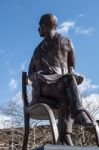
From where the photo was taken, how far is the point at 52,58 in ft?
11.9

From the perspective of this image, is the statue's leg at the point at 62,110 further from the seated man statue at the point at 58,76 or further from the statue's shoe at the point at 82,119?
the statue's shoe at the point at 82,119

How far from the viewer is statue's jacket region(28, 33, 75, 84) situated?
356 centimetres

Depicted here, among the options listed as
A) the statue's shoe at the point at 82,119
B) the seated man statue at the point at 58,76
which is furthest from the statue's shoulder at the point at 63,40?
the statue's shoe at the point at 82,119

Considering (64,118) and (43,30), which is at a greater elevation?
(43,30)

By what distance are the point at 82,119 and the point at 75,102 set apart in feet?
0.49

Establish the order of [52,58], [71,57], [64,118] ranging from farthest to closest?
[71,57], [52,58], [64,118]

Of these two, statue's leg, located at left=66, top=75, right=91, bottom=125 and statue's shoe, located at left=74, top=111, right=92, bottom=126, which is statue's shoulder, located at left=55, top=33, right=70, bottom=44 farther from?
statue's shoe, located at left=74, top=111, right=92, bottom=126

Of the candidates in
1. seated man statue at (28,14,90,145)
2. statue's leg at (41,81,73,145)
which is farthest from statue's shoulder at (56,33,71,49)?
statue's leg at (41,81,73,145)

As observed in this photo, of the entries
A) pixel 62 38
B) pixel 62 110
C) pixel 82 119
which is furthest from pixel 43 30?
pixel 82 119

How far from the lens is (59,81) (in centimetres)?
339

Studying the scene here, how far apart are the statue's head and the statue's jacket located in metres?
0.06

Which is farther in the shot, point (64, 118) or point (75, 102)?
point (64, 118)

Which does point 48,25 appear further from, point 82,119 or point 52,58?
point 82,119

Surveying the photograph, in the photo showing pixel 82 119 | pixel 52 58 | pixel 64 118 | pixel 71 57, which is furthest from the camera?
pixel 71 57
